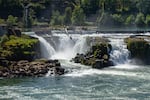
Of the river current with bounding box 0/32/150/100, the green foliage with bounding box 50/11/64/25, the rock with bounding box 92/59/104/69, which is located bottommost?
the river current with bounding box 0/32/150/100

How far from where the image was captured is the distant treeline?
98438mm

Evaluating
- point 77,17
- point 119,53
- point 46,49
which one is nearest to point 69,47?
point 46,49

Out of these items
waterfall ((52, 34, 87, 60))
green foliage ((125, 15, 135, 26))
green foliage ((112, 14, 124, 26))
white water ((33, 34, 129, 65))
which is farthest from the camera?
green foliage ((125, 15, 135, 26))

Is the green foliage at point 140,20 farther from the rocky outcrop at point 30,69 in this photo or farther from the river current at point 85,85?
the rocky outcrop at point 30,69

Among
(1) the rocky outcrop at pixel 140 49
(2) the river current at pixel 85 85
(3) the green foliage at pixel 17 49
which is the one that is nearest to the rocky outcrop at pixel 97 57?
(2) the river current at pixel 85 85

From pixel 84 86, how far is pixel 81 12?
180 ft

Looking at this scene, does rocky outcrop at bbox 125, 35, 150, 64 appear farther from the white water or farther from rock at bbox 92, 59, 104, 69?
rock at bbox 92, 59, 104, 69

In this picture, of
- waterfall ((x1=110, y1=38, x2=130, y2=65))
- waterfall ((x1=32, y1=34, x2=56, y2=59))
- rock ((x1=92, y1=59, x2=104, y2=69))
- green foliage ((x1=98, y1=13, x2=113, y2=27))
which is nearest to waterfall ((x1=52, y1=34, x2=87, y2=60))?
waterfall ((x1=32, y1=34, x2=56, y2=59))

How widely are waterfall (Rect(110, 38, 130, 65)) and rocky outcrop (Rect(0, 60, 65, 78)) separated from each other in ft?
33.9

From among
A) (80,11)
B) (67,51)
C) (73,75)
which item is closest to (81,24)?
(80,11)

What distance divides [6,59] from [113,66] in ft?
45.5

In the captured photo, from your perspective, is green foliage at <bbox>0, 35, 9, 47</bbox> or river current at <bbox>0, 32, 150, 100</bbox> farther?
green foliage at <bbox>0, 35, 9, 47</bbox>

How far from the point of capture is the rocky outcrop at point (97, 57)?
59.7 meters

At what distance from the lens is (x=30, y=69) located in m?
54.7
